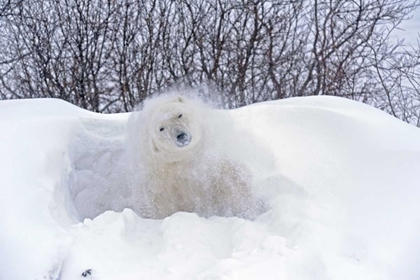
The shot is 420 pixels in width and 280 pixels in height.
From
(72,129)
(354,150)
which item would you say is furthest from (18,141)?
(354,150)

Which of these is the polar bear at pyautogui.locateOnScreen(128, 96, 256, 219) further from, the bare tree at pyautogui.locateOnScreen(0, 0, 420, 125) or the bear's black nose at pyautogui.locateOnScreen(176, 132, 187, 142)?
the bare tree at pyautogui.locateOnScreen(0, 0, 420, 125)

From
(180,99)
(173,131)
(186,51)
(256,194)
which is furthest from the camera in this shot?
(186,51)

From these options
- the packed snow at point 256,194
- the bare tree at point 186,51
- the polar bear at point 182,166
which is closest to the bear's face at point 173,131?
the polar bear at point 182,166

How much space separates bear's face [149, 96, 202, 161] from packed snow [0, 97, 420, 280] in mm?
196

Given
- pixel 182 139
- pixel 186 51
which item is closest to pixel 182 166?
pixel 182 139

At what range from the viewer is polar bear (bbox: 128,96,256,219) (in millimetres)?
2551

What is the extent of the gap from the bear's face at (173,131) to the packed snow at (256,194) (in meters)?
0.20

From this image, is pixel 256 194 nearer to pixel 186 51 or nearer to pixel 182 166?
pixel 182 166

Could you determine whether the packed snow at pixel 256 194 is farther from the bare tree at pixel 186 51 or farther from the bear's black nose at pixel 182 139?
the bare tree at pixel 186 51

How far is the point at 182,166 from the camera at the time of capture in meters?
2.61

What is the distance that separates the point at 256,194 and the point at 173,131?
1.90 ft

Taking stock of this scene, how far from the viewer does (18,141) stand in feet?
7.18

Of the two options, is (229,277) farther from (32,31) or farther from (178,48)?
(32,31)

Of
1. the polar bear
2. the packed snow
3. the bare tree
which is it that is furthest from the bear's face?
the bare tree
